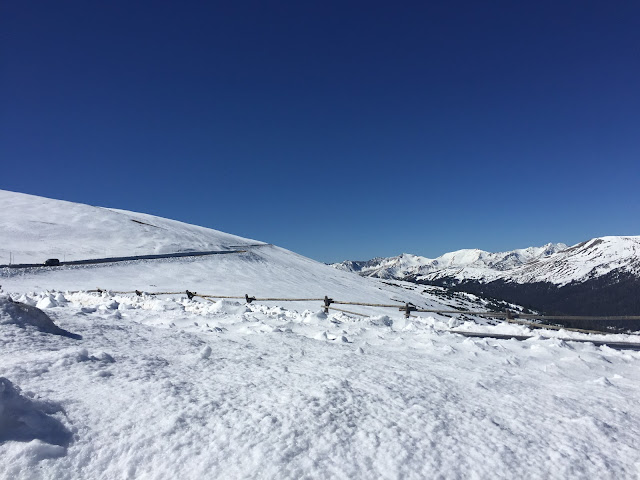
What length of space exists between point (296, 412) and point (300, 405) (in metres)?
0.23

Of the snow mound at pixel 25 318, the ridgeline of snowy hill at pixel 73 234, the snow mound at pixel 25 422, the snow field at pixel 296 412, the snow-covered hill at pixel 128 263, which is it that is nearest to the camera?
the snow mound at pixel 25 422

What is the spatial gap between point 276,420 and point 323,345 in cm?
513

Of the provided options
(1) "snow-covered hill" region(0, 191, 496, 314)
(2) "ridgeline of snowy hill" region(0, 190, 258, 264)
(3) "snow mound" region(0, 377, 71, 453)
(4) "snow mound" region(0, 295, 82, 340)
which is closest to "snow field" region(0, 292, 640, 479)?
(3) "snow mound" region(0, 377, 71, 453)

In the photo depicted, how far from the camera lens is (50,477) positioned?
11.5 ft

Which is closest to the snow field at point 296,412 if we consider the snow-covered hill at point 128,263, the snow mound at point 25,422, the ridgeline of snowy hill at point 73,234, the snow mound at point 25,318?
the snow mound at point 25,422

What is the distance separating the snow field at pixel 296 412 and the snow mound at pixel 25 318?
0.17 meters

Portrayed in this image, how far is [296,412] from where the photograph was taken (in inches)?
203

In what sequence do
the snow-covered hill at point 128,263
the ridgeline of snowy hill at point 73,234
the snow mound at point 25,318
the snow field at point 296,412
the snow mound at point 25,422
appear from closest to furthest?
the snow mound at point 25,422 → the snow field at point 296,412 → the snow mound at point 25,318 → the snow-covered hill at point 128,263 → the ridgeline of snowy hill at point 73,234

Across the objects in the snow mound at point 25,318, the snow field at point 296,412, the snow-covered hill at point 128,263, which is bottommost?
the snow field at point 296,412

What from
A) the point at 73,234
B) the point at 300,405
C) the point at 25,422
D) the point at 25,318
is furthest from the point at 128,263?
the point at 300,405

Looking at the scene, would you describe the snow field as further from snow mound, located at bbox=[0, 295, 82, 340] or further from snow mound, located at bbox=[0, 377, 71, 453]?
snow mound, located at bbox=[0, 295, 82, 340]

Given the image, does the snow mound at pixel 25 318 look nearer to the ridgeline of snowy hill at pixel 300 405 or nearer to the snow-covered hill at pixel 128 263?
the ridgeline of snowy hill at pixel 300 405

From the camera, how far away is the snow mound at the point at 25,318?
7.38 meters

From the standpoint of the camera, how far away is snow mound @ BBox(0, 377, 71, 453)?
A: 384 cm
